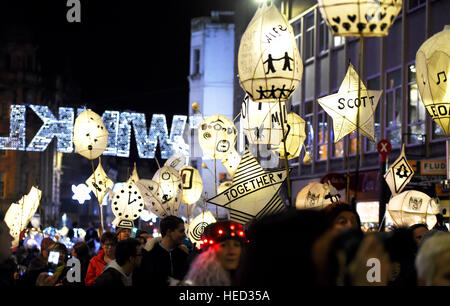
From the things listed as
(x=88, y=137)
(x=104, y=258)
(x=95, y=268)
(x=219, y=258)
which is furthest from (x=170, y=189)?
(x=219, y=258)

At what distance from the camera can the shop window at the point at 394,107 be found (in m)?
25.7

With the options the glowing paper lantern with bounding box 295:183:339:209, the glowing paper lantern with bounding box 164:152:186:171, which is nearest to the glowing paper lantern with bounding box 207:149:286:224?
the glowing paper lantern with bounding box 295:183:339:209

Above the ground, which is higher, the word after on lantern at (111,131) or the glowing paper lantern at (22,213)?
the word after on lantern at (111,131)

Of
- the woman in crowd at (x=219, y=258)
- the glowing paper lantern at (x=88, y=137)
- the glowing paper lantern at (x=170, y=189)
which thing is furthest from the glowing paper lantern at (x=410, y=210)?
the glowing paper lantern at (x=88, y=137)

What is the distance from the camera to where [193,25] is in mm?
56219

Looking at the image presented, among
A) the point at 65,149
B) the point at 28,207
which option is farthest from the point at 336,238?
the point at 65,149

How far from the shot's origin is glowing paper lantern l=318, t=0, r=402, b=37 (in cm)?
733

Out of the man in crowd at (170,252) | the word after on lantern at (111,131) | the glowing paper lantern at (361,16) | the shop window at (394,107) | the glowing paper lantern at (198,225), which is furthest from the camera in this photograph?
the shop window at (394,107)

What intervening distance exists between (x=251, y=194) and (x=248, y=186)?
0.37 ft

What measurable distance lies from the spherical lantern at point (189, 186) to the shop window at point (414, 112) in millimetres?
8176

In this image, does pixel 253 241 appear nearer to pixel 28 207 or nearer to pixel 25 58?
pixel 28 207

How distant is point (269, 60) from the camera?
9.16m

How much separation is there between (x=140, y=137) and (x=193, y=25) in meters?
32.4

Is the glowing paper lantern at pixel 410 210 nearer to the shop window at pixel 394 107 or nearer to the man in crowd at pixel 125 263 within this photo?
the man in crowd at pixel 125 263
